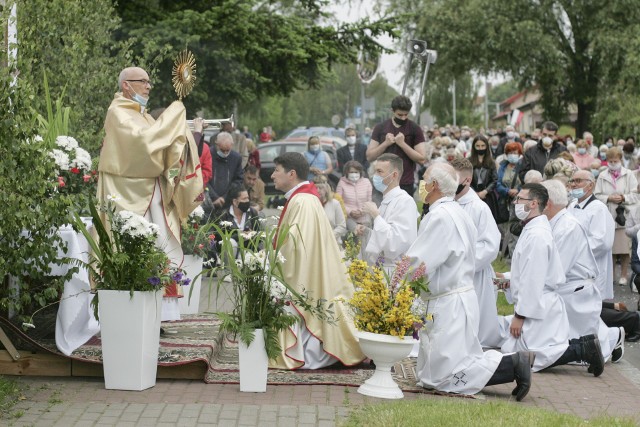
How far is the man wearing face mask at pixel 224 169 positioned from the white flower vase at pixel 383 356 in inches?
333

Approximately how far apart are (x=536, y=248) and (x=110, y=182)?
352 cm

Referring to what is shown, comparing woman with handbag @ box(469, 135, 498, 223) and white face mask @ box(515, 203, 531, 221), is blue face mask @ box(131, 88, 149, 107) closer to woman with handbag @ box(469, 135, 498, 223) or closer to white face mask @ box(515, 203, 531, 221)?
white face mask @ box(515, 203, 531, 221)

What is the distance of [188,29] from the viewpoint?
22.8 metres

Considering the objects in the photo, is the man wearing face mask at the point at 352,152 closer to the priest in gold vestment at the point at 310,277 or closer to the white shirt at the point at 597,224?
the white shirt at the point at 597,224

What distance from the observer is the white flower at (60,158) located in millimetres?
8344

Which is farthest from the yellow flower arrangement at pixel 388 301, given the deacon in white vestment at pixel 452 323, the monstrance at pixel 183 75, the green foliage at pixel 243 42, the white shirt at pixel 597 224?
the green foliage at pixel 243 42

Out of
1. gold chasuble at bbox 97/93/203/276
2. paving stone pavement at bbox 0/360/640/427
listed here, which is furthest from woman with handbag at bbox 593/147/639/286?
gold chasuble at bbox 97/93/203/276

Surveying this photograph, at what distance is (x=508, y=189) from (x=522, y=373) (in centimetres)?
909

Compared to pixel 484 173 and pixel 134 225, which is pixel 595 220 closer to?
pixel 484 173

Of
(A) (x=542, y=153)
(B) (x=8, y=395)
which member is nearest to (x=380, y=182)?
(B) (x=8, y=395)

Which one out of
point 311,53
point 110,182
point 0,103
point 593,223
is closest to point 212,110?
point 311,53

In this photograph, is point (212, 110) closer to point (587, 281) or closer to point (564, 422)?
point (587, 281)

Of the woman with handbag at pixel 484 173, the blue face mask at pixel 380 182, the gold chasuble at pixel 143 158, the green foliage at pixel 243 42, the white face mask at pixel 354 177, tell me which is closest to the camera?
the gold chasuble at pixel 143 158

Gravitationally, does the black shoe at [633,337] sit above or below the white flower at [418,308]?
below
